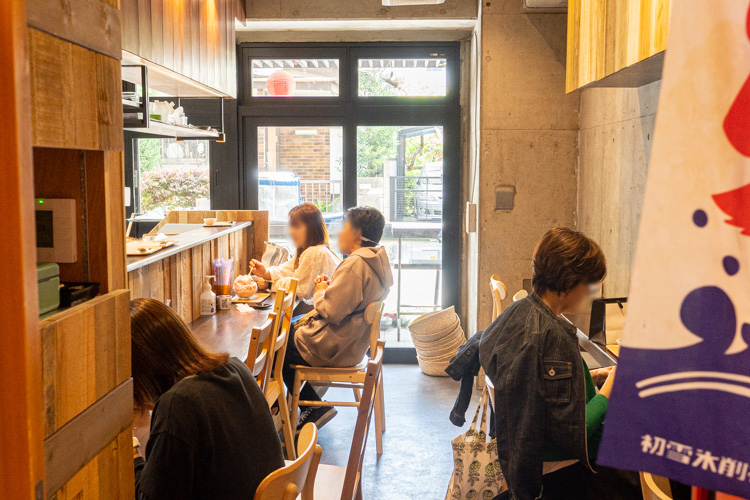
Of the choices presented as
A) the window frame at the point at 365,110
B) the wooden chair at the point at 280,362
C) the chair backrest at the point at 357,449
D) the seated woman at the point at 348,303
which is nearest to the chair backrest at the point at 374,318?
the seated woman at the point at 348,303

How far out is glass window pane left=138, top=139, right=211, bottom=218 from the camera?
5480mm

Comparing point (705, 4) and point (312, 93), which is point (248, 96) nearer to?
point (312, 93)

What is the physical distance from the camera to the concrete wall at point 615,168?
10.6 ft

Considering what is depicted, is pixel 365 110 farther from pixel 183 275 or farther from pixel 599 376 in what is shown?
pixel 599 376

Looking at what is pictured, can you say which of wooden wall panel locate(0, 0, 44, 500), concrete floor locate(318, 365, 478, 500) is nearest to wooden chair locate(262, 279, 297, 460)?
concrete floor locate(318, 365, 478, 500)

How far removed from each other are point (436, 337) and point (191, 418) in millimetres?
3429

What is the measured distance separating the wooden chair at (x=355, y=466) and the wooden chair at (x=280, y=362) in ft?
1.69

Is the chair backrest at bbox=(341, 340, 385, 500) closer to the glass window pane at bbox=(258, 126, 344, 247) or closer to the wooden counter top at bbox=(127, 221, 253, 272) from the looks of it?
the wooden counter top at bbox=(127, 221, 253, 272)

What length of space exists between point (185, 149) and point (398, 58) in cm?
191

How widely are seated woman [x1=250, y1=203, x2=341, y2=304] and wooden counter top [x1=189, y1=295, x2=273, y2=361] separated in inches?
13.1

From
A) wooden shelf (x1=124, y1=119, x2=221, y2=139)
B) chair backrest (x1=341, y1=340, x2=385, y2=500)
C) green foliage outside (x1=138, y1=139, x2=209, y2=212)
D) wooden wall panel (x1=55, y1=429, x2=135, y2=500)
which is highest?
wooden shelf (x1=124, y1=119, x2=221, y2=139)

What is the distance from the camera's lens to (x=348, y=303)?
11.4 ft

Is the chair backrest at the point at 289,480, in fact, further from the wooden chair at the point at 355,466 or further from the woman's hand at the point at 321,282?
the woman's hand at the point at 321,282

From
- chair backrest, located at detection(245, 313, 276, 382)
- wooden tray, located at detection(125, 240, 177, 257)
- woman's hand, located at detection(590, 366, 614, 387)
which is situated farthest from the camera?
wooden tray, located at detection(125, 240, 177, 257)
